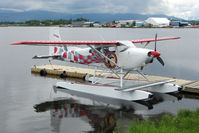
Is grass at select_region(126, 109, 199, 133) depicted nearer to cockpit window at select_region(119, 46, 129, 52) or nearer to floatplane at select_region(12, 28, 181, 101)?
floatplane at select_region(12, 28, 181, 101)

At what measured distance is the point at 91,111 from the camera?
11852mm

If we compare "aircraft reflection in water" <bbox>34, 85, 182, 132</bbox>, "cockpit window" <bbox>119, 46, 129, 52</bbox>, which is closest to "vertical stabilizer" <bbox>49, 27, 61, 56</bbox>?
"aircraft reflection in water" <bbox>34, 85, 182, 132</bbox>

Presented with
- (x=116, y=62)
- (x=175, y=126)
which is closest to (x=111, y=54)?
(x=116, y=62)

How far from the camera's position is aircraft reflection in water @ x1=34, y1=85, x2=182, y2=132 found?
10.1m

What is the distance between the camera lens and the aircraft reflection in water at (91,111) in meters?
10.1

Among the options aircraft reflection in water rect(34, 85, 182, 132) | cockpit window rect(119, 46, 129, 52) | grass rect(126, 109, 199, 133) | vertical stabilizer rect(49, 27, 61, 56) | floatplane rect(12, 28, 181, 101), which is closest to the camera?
grass rect(126, 109, 199, 133)

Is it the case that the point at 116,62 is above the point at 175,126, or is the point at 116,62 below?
above

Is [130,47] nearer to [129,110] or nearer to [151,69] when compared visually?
[129,110]

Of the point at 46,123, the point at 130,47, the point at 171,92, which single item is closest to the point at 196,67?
the point at 171,92

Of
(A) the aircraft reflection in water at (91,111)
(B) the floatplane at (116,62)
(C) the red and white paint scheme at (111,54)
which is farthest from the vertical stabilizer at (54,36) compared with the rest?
(A) the aircraft reflection in water at (91,111)

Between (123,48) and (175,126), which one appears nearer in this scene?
(175,126)

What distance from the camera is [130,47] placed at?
13.4 metres

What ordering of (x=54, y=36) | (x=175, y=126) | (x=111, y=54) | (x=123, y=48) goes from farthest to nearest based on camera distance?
(x=54, y=36) → (x=111, y=54) → (x=123, y=48) → (x=175, y=126)

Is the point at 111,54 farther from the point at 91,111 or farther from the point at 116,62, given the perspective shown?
the point at 91,111
